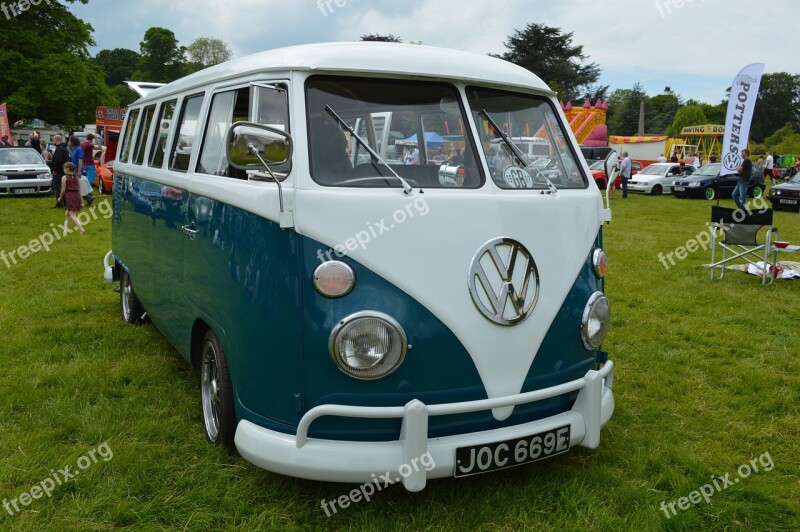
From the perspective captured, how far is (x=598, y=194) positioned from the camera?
12.8ft

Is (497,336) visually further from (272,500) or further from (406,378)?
(272,500)

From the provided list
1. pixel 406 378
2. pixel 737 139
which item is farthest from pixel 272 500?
pixel 737 139

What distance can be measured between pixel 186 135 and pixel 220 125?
0.62m

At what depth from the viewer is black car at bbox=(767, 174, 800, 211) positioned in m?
21.5

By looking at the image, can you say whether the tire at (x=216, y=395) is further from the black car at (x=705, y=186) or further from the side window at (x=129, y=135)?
the black car at (x=705, y=186)

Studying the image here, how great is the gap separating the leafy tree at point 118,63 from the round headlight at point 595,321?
9886 centimetres

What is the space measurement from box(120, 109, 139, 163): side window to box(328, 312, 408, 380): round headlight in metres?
4.22

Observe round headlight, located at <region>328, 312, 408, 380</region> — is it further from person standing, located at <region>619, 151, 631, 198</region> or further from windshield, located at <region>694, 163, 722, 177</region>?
windshield, located at <region>694, 163, 722, 177</region>

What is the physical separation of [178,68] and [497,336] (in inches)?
3590

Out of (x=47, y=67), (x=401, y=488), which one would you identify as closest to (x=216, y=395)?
(x=401, y=488)

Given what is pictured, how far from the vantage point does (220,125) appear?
396cm

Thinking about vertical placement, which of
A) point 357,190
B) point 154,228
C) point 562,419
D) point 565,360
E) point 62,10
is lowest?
point 562,419

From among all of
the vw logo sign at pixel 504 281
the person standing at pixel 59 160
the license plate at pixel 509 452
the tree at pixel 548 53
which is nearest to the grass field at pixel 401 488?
the license plate at pixel 509 452

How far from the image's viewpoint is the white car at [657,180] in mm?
28312
